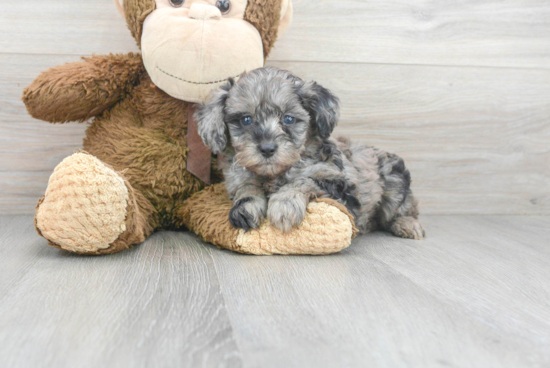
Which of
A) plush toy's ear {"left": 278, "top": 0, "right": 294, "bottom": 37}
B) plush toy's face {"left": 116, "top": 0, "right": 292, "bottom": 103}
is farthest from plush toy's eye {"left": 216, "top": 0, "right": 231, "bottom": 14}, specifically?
plush toy's ear {"left": 278, "top": 0, "right": 294, "bottom": 37}

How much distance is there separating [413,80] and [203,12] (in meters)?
1.31

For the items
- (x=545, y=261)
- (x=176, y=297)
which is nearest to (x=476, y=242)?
(x=545, y=261)

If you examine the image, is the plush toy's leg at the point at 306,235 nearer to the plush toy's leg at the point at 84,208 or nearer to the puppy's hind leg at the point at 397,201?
the plush toy's leg at the point at 84,208

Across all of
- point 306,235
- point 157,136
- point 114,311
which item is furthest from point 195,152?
point 114,311

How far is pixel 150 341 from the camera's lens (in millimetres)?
1091

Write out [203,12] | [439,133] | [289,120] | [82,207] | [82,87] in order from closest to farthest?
[82,207] < [289,120] < [203,12] < [82,87] < [439,133]

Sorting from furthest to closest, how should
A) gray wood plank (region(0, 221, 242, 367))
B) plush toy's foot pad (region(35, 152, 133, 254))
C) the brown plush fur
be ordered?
the brown plush fur < plush toy's foot pad (region(35, 152, 133, 254)) < gray wood plank (region(0, 221, 242, 367))

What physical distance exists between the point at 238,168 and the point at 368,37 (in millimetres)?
1198

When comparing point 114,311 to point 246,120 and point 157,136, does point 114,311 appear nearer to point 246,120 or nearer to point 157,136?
point 246,120

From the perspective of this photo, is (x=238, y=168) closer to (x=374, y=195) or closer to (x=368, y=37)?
(x=374, y=195)

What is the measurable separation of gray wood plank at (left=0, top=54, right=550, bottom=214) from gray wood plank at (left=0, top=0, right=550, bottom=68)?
0.08 metres

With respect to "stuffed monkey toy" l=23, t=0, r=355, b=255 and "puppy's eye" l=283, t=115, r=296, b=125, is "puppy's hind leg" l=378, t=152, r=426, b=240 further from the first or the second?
"puppy's eye" l=283, t=115, r=296, b=125

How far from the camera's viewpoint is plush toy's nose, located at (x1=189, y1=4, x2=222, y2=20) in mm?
1982

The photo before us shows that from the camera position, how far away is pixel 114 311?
49.3 inches
